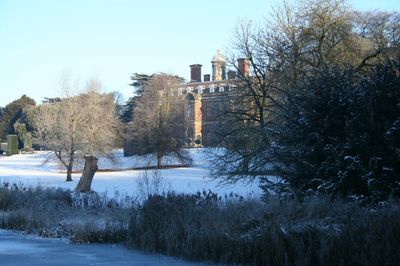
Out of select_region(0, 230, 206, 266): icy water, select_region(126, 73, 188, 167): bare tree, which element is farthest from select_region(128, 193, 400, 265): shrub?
select_region(126, 73, 188, 167): bare tree

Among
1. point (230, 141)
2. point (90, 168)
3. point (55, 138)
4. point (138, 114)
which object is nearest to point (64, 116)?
point (55, 138)

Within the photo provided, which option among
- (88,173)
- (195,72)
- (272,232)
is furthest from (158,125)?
(272,232)

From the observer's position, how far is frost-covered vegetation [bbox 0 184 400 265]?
8699 millimetres

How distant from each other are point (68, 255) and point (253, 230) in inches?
160

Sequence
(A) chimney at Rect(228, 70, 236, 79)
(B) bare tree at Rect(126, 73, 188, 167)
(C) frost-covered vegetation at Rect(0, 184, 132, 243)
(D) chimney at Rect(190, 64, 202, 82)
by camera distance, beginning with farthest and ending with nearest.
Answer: (D) chimney at Rect(190, 64, 202, 82)
(B) bare tree at Rect(126, 73, 188, 167)
(A) chimney at Rect(228, 70, 236, 79)
(C) frost-covered vegetation at Rect(0, 184, 132, 243)

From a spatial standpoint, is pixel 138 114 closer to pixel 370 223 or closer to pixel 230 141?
pixel 230 141

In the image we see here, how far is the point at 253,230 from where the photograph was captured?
988 centimetres

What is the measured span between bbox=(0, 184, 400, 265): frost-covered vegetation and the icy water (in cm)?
40

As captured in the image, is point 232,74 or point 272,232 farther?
point 232,74

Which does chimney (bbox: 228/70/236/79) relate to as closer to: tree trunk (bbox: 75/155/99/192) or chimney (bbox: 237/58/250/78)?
chimney (bbox: 237/58/250/78)

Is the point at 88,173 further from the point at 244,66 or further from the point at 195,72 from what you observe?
the point at 195,72

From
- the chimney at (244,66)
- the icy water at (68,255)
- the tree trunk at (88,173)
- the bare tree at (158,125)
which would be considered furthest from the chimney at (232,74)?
the bare tree at (158,125)

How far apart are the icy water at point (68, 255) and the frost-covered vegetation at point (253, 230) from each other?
0.40 m

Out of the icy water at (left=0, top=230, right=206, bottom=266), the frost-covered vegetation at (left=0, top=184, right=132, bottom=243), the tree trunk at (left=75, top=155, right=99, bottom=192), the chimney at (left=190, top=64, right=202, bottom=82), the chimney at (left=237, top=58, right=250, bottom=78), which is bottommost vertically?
the icy water at (left=0, top=230, right=206, bottom=266)
